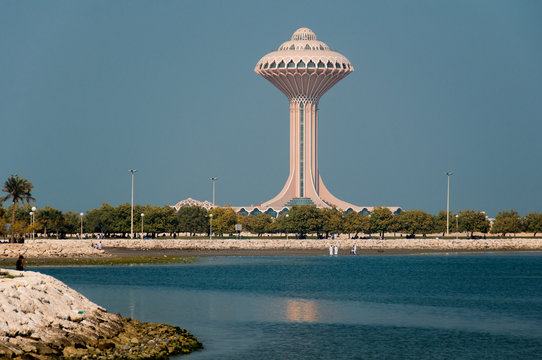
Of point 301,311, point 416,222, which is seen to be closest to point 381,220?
point 416,222

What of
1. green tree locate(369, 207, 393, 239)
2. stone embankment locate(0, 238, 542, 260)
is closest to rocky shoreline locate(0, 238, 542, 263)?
stone embankment locate(0, 238, 542, 260)

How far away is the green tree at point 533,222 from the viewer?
189m

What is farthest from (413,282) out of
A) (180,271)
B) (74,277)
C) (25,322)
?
(25,322)

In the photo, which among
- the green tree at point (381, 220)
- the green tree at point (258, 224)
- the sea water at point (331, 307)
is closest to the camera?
the sea water at point (331, 307)

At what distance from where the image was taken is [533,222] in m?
190

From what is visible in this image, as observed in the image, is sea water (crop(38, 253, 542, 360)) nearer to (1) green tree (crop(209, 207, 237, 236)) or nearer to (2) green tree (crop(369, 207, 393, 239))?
(1) green tree (crop(209, 207, 237, 236))

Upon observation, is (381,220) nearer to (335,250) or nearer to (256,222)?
(256,222)

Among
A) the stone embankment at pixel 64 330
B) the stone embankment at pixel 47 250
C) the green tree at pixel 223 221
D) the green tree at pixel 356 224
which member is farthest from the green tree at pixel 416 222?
the stone embankment at pixel 64 330

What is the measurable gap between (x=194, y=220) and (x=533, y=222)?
74168mm

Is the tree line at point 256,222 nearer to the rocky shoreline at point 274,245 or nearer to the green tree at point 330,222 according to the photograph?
the green tree at point 330,222

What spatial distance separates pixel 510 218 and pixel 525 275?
104m

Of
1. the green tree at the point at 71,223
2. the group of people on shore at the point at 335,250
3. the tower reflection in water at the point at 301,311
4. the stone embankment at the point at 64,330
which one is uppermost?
the green tree at the point at 71,223

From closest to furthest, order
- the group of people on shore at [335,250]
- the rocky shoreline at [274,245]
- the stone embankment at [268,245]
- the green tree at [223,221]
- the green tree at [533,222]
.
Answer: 1. the stone embankment at [268,245]
2. the rocky shoreline at [274,245]
3. the group of people on shore at [335,250]
4. the green tree at [223,221]
5. the green tree at [533,222]

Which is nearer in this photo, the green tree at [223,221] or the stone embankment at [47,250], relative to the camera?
the stone embankment at [47,250]
